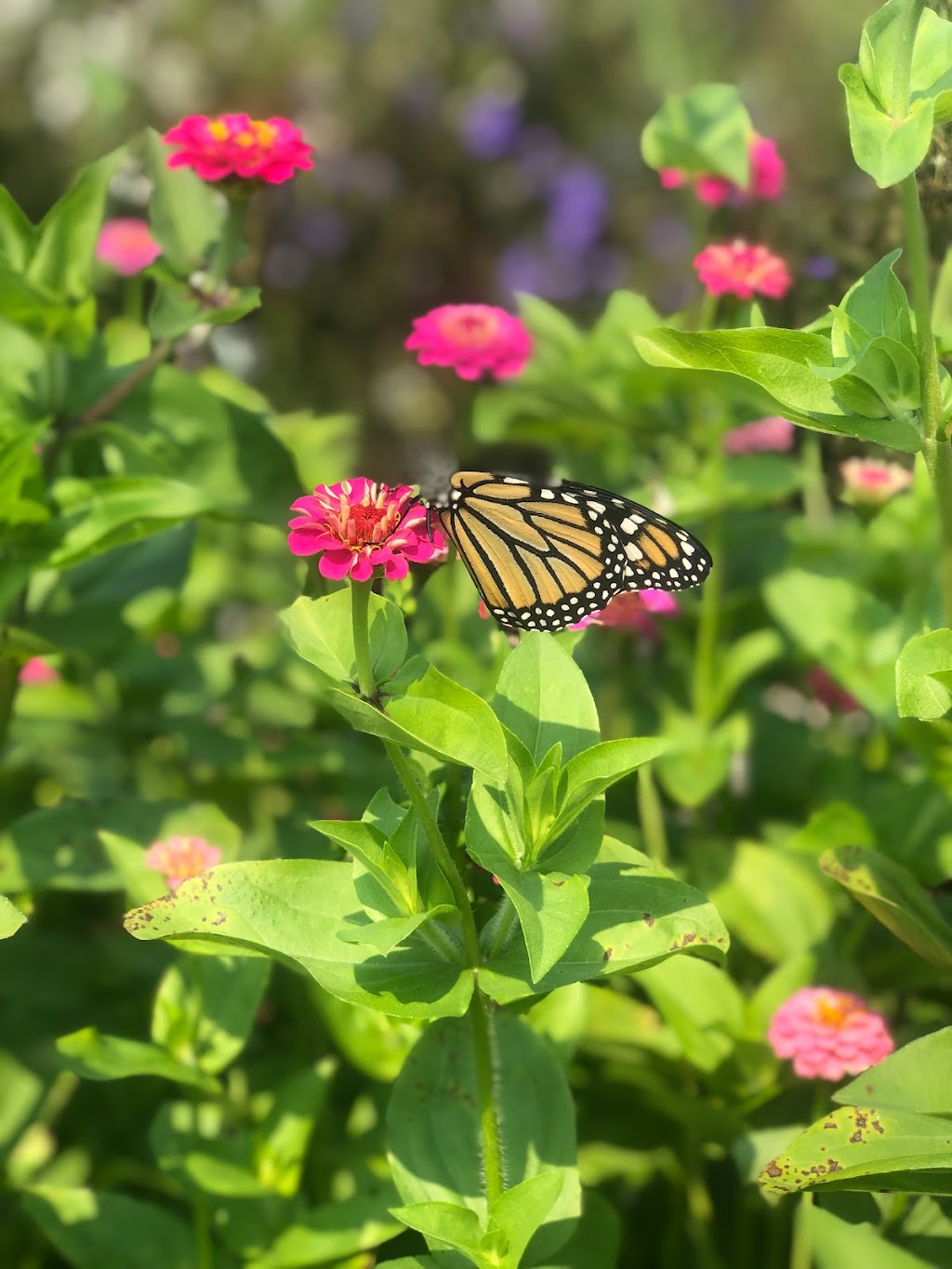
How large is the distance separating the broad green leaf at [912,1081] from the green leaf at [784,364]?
381mm

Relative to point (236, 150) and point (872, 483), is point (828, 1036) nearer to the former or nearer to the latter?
point (872, 483)

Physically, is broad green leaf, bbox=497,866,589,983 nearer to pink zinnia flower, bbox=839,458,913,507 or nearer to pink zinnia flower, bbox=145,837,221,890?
pink zinnia flower, bbox=145,837,221,890

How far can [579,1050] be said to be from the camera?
1.21m

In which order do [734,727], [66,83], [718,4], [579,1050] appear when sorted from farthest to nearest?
[718,4], [66,83], [734,727], [579,1050]

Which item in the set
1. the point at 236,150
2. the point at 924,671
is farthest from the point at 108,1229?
the point at 236,150

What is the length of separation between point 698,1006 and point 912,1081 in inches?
10.9

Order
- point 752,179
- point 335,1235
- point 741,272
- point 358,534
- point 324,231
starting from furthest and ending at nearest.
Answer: point 324,231 < point 752,179 < point 741,272 < point 335,1235 < point 358,534

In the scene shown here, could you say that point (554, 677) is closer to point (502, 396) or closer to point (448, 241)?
point (502, 396)

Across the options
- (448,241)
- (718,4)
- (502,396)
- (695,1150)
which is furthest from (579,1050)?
(718,4)

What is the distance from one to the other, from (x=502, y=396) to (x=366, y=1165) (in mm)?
935

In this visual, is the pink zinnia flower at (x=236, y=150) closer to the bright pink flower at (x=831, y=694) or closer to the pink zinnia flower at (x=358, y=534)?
the pink zinnia flower at (x=358, y=534)

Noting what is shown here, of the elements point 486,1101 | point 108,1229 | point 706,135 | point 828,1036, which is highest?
point 706,135

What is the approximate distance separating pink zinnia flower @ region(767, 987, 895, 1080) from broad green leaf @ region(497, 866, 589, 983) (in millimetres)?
336

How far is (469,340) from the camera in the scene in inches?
45.1
